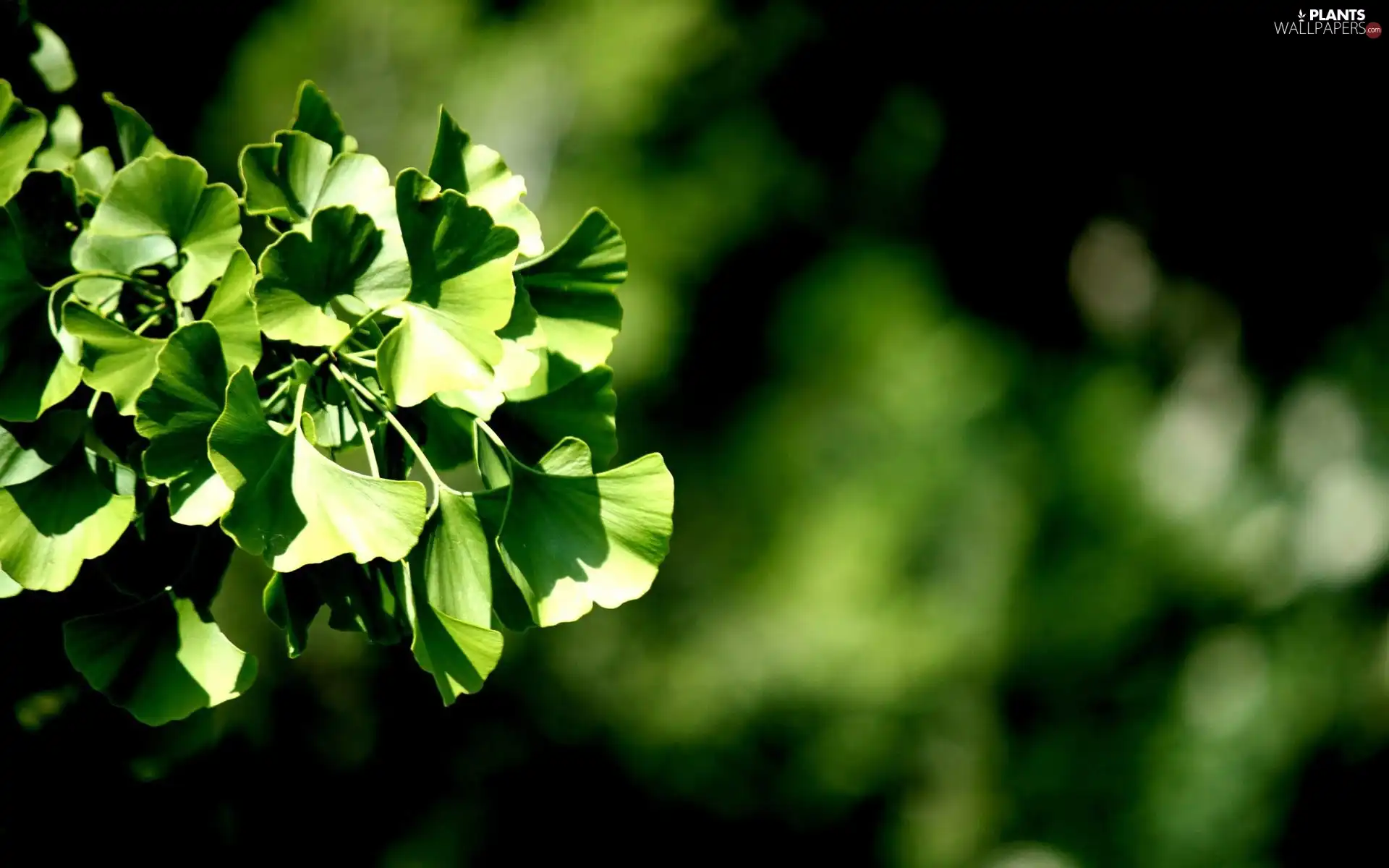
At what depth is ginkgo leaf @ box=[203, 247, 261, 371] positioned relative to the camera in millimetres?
329

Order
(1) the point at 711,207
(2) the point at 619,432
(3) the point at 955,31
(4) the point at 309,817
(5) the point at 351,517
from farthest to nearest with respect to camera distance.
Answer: (3) the point at 955,31
(1) the point at 711,207
(2) the point at 619,432
(4) the point at 309,817
(5) the point at 351,517

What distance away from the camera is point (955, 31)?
2.55 metres

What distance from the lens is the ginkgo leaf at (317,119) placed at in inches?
15.3

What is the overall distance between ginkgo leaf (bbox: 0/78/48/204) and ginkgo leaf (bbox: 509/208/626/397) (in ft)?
0.52

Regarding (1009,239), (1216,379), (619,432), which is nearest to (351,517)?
(619,432)

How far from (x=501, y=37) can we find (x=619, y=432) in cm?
84

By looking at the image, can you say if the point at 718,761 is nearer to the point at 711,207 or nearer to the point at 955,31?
the point at 711,207

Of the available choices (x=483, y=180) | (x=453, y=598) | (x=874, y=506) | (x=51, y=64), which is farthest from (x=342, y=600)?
(x=874, y=506)

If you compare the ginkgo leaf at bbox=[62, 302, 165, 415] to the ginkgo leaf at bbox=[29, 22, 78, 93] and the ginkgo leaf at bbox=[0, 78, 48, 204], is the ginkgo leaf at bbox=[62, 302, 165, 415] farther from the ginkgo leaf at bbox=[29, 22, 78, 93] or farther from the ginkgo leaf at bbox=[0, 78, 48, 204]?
the ginkgo leaf at bbox=[29, 22, 78, 93]

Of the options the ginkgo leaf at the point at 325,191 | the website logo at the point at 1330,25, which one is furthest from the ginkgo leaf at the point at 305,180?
the website logo at the point at 1330,25

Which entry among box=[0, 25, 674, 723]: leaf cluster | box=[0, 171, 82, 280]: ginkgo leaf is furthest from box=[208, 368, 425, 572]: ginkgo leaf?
box=[0, 171, 82, 280]: ginkgo leaf

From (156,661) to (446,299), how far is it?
0.15 metres

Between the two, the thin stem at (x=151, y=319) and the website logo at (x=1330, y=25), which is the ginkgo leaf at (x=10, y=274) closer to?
the thin stem at (x=151, y=319)

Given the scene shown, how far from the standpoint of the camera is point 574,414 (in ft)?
1.27
